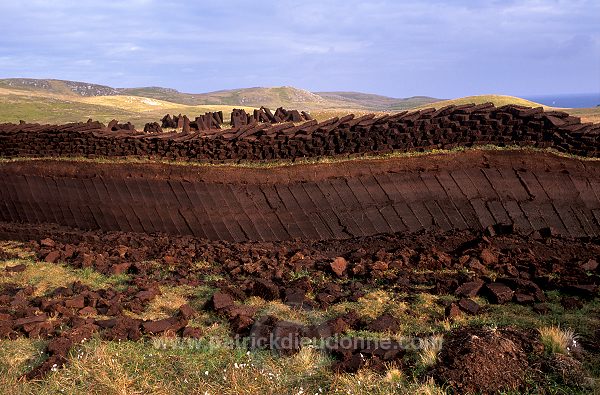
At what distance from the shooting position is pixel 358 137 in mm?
10211

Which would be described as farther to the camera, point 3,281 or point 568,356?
point 3,281

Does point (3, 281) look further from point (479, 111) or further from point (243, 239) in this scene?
point (479, 111)

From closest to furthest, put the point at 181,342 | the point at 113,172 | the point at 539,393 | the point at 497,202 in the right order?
1. the point at 539,393
2. the point at 181,342
3. the point at 497,202
4. the point at 113,172

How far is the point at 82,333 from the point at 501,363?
13.4 feet

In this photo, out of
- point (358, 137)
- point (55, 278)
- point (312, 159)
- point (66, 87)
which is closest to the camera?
point (55, 278)

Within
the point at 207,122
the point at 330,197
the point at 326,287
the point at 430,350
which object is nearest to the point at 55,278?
the point at 326,287

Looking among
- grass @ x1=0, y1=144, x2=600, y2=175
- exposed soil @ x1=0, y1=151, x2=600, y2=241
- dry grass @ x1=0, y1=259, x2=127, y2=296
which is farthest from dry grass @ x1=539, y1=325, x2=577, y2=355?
dry grass @ x1=0, y1=259, x2=127, y2=296

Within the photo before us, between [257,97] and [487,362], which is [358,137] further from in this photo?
[257,97]

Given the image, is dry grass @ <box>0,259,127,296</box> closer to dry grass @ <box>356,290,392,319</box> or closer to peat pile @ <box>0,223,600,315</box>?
peat pile @ <box>0,223,600,315</box>

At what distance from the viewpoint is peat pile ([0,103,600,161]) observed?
947 cm

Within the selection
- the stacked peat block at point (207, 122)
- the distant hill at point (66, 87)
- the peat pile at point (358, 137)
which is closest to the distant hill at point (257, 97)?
the distant hill at point (66, 87)

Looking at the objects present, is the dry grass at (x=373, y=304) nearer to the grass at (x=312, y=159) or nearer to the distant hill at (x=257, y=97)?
the grass at (x=312, y=159)

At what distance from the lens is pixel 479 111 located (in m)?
9.98

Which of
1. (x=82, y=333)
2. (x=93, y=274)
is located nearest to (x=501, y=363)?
(x=82, y=333)
